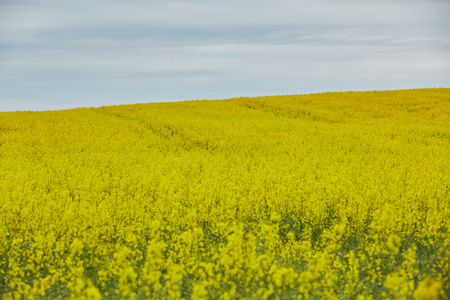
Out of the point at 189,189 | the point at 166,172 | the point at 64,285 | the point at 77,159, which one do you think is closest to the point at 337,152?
the point at 166,172

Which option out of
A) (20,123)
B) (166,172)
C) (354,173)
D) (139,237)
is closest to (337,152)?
(354,173)

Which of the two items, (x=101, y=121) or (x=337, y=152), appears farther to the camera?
(x=101, y=121)

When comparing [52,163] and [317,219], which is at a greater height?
[52,163]

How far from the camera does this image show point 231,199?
9.88m

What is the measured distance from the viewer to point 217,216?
9391 mm

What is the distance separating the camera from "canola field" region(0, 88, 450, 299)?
611 cm

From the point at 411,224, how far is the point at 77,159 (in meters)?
12.9

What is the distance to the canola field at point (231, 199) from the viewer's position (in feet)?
20.1

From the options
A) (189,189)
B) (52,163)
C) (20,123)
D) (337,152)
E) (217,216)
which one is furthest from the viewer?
(20,123)

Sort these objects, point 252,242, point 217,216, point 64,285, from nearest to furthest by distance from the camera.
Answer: point 252,242
point 64,285
point 217,216

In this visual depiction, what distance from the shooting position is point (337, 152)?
19.1m

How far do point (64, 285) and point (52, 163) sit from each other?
10874 millimetres

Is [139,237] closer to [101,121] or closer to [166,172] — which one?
[166,172]

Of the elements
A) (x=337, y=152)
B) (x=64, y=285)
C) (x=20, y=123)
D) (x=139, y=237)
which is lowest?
(x=64, y=285)
